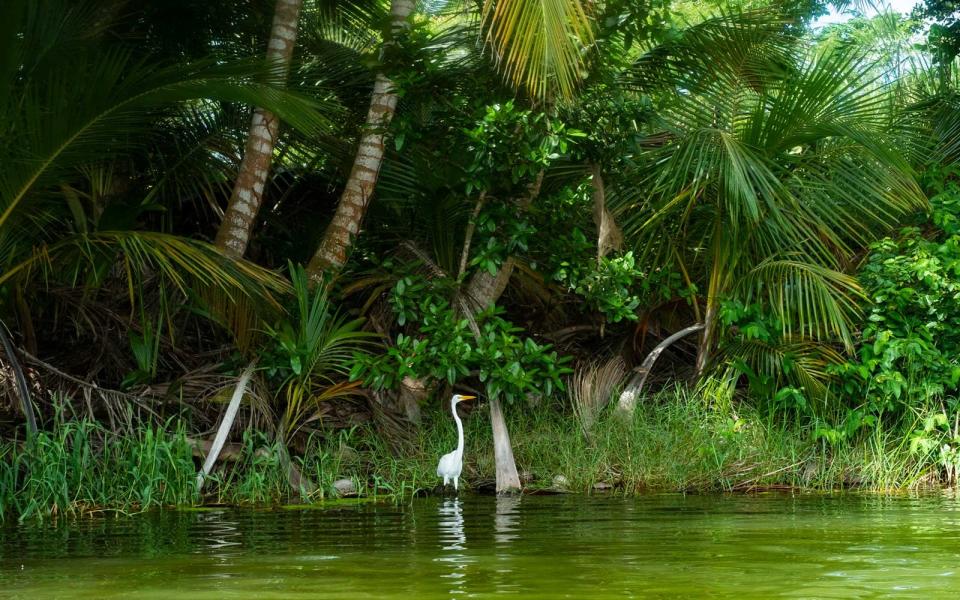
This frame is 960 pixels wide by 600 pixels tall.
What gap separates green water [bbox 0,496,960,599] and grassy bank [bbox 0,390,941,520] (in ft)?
1.77

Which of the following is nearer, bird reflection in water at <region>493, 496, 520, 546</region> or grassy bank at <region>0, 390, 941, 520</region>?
bird reflection in water at <region>493, 496, 520, 546</region>

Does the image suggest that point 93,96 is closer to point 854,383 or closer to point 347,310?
point 347,310

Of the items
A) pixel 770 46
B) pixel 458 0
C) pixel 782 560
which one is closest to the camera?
pixel 782 560

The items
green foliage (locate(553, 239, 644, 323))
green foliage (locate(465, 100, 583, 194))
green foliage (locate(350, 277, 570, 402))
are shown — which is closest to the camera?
green foliage (locate(465, 100, 583, 194))

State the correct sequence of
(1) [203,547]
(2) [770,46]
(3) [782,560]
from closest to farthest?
(3) [782,560] → (1) [203,547] → (2) [770,46]

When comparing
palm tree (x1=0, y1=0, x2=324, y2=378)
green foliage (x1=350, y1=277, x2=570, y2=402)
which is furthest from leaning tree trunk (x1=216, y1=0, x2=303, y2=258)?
green foliage (x1=350, y1=277, x2=570, y2=402)

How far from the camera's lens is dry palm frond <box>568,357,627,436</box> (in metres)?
9.27

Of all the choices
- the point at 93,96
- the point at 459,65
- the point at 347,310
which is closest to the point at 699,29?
the point at 459,65

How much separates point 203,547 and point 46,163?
311 centimetres

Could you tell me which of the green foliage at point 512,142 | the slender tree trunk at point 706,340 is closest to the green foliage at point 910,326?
the slender tree trunk at point 706,340

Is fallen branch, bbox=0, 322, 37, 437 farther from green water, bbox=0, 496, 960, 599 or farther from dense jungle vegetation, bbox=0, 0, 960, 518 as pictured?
green water, bbox=0, 496, 960, 599

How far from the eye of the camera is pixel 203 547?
5.10 m

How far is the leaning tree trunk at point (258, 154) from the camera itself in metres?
8.87

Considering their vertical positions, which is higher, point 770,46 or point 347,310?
point 770,46
